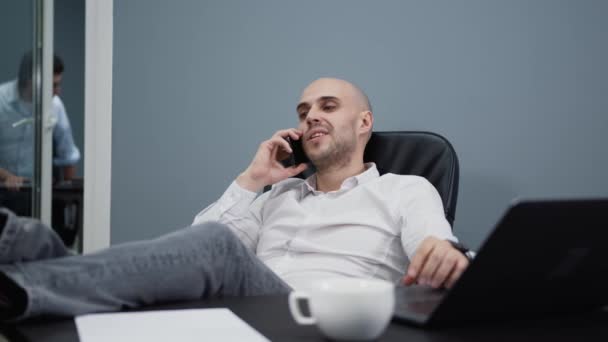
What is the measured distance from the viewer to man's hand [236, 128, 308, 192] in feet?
5.98

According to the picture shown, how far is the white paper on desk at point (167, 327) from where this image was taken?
67cm

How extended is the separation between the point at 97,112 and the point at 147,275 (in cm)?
173

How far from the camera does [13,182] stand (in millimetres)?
2855

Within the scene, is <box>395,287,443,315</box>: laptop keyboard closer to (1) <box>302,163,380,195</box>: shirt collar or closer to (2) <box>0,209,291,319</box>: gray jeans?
(2) <box>0,209,291,319</box>: gray jeans

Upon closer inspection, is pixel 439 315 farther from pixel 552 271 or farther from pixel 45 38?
pixel 45 38

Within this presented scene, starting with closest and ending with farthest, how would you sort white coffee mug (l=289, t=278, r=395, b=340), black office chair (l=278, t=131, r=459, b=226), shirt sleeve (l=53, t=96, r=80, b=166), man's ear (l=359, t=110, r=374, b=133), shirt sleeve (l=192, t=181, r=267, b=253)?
white coffee mug (l=289, t=278, r=395, b=340) → black office chair (l=278, t=131, r=459, b=226) → shirt sleeve (l=192, t=181, r=267, b=253) → man's ear (l=359, t=110, r=374, b=133) → shirt sleeve (l=53, t=96, r=80, b=166)

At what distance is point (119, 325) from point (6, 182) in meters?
2.44

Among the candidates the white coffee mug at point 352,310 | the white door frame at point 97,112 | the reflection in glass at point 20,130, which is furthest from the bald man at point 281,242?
the reflection in glass at point 20,130

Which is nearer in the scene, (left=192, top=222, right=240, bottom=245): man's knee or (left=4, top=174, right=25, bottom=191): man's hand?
(left=192, top=222, right=240, bottom=245): man's knee

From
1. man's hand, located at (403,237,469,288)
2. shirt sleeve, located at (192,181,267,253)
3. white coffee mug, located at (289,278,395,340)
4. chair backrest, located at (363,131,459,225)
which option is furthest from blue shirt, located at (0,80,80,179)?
white coffee mug, located at (289,278,395,340)

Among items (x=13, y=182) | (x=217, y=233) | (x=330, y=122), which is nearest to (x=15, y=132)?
(x=13, y=182)

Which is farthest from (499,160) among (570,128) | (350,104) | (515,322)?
(515,322)

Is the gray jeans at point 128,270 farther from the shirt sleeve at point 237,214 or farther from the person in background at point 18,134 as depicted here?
the person in background at point 18,134

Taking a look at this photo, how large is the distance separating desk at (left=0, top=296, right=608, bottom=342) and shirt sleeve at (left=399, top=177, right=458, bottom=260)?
0.67m
